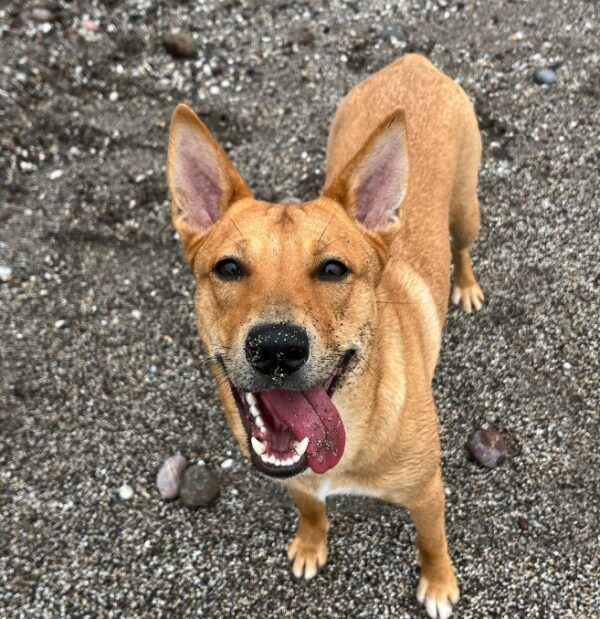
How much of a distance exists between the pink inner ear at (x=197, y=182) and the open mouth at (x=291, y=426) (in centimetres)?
92

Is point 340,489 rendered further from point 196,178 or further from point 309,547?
point 196,178

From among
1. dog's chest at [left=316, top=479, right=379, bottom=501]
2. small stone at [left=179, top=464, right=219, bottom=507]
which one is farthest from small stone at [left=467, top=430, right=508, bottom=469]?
small stone at [left=179, top=464, right=219, bottom=507]

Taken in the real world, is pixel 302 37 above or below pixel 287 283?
below

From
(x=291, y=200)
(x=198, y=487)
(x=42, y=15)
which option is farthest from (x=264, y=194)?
(x=42, y=15)

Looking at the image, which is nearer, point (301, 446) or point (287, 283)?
point (287, 283)

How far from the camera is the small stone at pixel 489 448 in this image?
4008 mm

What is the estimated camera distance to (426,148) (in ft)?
11.9

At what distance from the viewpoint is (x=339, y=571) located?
12.4 feet

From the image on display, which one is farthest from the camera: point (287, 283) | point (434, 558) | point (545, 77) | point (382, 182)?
point (545, 77)

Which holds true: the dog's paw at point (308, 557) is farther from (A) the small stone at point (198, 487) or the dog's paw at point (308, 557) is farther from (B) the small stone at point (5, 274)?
(B) the small stone at point (5, 274)

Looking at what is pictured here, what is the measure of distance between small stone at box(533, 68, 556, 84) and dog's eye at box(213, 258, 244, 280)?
4.38 m

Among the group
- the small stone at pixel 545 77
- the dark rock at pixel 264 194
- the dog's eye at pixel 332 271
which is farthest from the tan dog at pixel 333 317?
the small stone at pixel 545 77

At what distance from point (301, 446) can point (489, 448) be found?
6.53 ft

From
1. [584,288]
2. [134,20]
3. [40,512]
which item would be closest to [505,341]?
[584,288]
